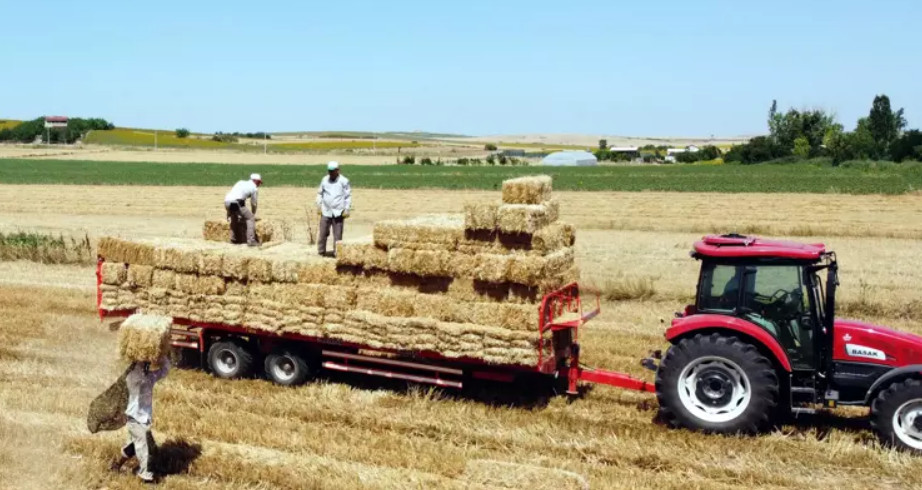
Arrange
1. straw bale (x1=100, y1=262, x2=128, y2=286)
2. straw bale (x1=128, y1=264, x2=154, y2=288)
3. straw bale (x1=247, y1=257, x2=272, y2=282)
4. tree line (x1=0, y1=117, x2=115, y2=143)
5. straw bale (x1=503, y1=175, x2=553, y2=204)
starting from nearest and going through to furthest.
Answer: straw bale (x1=503, y1=175, x2=553, y2=204) → straw bale (x1=247, y1=257, x2=272, y2=282) → straw bale (x1=128, y1=264, x2=154, y2=288) → straw bale (x1=100, y1=262, x2=128, y2=286) → tree line (x1=0, y1=117, x2=115, y2=143)

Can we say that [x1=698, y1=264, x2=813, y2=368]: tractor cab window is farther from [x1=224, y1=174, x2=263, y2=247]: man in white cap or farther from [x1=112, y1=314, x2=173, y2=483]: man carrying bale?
[x1=224, y1=174, x2=263, y2=247]: man in white cap

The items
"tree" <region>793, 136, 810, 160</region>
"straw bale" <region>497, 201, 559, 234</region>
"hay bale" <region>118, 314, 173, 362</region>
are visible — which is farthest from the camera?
"tree" <region>793, 136, 810, 160</region>

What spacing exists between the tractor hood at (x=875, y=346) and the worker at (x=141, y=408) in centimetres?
652

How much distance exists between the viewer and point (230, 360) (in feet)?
38.7

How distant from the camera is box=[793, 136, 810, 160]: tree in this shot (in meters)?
97.4

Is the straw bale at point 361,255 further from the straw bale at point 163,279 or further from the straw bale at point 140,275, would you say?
the straw bale at point 140,275

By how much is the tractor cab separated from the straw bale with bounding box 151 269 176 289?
6.49 m

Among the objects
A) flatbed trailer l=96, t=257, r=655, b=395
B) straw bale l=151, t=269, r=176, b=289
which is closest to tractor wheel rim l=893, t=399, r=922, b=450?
flatbed trailer l=96, t=257, r=655, b=395

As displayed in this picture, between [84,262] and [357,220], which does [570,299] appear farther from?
[357,220]

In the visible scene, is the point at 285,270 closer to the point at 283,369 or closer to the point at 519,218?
A: the point at 283,369

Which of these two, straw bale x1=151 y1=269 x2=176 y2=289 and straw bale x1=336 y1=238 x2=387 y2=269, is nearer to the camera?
straw bale x1=336 y1=238 x2=387 y2=269

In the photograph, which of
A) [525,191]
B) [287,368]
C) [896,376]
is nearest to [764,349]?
[896,376]

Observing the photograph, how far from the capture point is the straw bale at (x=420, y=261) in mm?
10281

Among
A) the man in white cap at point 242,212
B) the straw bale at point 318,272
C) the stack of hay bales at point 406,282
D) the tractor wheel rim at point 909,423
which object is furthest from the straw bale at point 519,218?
the man in white cap at point 242,212
